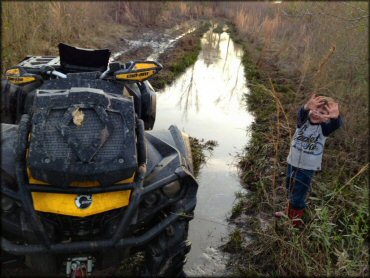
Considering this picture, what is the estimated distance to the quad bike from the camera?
2.21 meters

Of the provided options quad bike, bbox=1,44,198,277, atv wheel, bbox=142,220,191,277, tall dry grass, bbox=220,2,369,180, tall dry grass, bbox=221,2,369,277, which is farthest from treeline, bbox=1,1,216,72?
atv wheel, bbox=142,220,191,277

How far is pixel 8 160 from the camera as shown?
2.38 meters

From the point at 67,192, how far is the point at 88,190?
0.37ft

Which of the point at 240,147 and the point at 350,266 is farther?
the point at 240,147

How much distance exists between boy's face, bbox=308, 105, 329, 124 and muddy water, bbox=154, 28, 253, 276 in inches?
50.9

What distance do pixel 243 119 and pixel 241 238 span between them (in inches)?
136

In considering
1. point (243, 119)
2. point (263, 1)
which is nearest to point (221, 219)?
point (243, 119)

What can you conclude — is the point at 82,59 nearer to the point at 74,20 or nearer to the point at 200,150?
the point at 200,150

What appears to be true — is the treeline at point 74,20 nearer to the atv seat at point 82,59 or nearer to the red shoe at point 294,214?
the atv seat at point 82,59

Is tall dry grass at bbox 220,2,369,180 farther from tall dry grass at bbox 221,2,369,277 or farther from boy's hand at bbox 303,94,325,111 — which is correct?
boy's hand at bbox 303,94,325,111

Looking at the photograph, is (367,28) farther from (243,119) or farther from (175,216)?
(175,216)

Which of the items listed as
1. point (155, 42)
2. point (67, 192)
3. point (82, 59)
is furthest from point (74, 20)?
point (67, 192)

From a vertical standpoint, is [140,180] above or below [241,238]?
above

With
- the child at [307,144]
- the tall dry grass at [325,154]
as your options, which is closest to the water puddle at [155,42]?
the tall dry grass at [325,154]
